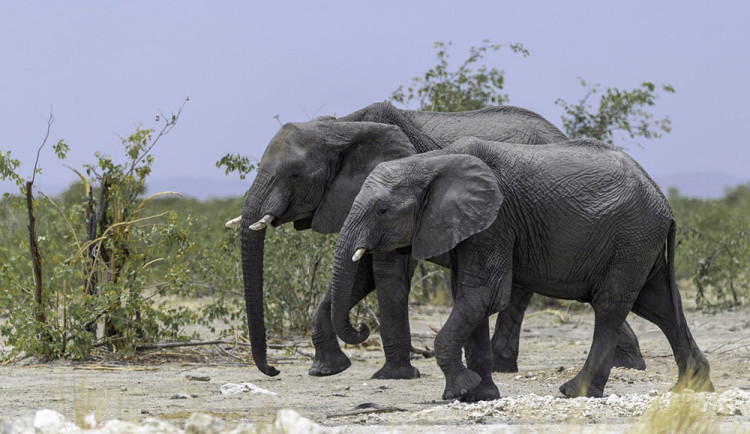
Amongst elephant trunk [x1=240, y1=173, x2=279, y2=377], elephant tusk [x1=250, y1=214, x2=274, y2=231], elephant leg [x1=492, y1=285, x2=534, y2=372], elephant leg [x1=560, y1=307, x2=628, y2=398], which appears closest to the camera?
elephant leg [x1=560, y1=307, x2=628, y2=398]

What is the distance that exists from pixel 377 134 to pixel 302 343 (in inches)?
147

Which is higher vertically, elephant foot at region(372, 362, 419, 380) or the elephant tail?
the elephant tail

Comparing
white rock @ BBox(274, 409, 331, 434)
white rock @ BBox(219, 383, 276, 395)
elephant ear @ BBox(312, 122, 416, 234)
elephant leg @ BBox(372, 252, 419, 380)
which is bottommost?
white rock @ BBox(219, 383, 276, 395)

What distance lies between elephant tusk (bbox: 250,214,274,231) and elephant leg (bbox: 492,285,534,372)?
2.28m

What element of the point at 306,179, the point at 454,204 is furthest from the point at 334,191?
the point at 454,204

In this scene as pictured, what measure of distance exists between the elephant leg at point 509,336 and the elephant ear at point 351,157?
1.73 m

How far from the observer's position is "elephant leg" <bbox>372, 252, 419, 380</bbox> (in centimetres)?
975

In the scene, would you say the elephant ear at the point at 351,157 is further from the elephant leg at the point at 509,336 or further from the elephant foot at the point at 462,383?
the elephant foot at the point at 462,383

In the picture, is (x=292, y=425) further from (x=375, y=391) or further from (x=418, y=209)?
(x=375, y=391)

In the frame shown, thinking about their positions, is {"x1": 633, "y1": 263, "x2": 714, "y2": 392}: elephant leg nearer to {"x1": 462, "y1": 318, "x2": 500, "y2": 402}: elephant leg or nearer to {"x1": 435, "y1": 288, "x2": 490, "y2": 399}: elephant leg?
{"x1": 462, "y1": 318, "x2": 500, "y2": 402}: elephant leg

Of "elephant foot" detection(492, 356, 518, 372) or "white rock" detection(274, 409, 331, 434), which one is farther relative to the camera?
"elephant foot" detection(492, 356, 518, 372)

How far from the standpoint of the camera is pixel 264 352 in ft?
31.7

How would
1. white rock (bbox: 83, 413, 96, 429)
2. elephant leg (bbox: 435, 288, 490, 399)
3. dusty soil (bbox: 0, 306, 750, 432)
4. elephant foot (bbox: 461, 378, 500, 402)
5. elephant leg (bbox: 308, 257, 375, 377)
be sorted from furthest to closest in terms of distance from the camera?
elephant leg (bbox: 308, 257, 375, 377), elephant foot (bbox: 461, 378, 500, 402), elephant leg (bbox: 435, 288, 490, 399), dusty soil (bbox: 0, 306, 750, 432), white rock (bbox: 83, 413, 96, 429)

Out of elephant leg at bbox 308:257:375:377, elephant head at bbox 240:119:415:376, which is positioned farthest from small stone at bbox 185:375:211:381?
elephant leg at bbox 308:257:375:377
